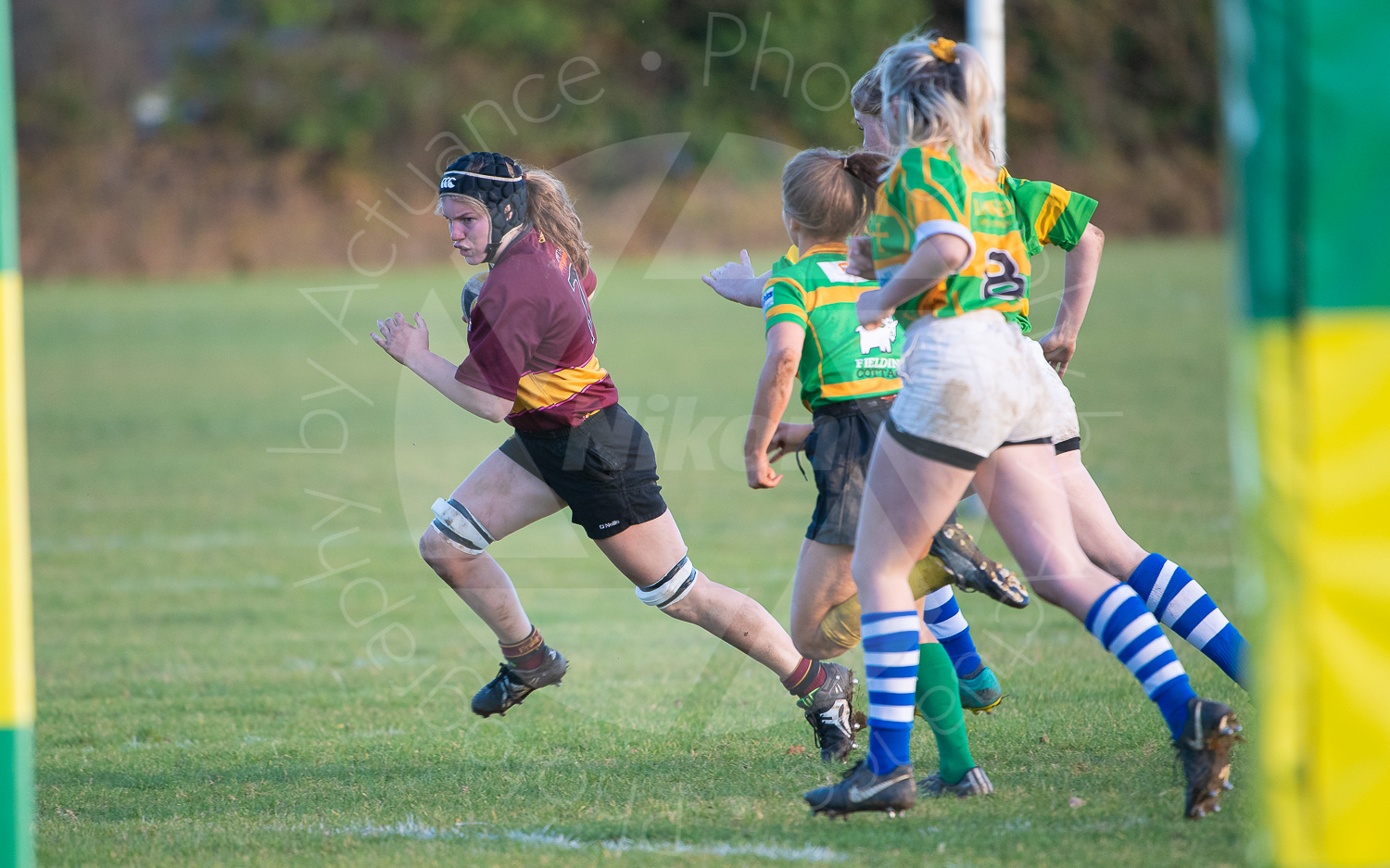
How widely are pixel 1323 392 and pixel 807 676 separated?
2.49 metres

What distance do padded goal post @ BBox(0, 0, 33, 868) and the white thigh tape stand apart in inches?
88.3

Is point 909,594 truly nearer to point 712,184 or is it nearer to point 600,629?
point 600,629

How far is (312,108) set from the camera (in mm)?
36531

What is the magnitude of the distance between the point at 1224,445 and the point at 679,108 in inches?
1043

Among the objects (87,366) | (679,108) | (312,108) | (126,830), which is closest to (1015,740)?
(126,830)

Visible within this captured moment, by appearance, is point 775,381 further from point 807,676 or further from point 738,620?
point 807,676

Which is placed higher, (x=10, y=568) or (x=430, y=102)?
(x=430, y=102)

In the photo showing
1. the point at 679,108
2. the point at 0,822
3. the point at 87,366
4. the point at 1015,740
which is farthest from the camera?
the point at 679,108

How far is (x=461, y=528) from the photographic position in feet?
14.6

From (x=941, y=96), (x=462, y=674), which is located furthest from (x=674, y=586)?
(x=462, y=674)

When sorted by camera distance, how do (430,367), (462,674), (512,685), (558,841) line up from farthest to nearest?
(462,674) → (512,685) → (430,367) → (558,841)

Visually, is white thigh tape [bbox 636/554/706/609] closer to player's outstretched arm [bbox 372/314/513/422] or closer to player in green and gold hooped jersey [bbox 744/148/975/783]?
player in green and gold hooped jersey [bbox 744/148/975/783]

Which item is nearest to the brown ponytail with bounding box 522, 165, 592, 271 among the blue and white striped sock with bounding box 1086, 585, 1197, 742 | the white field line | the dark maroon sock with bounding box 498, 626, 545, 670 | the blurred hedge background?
the dark maroon sock with bounding box 498, 626, 545, 670

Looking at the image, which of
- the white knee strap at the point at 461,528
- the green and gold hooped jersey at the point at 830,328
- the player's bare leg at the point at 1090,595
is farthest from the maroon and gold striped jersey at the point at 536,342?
the player's bare leg at the point at 1090,595
